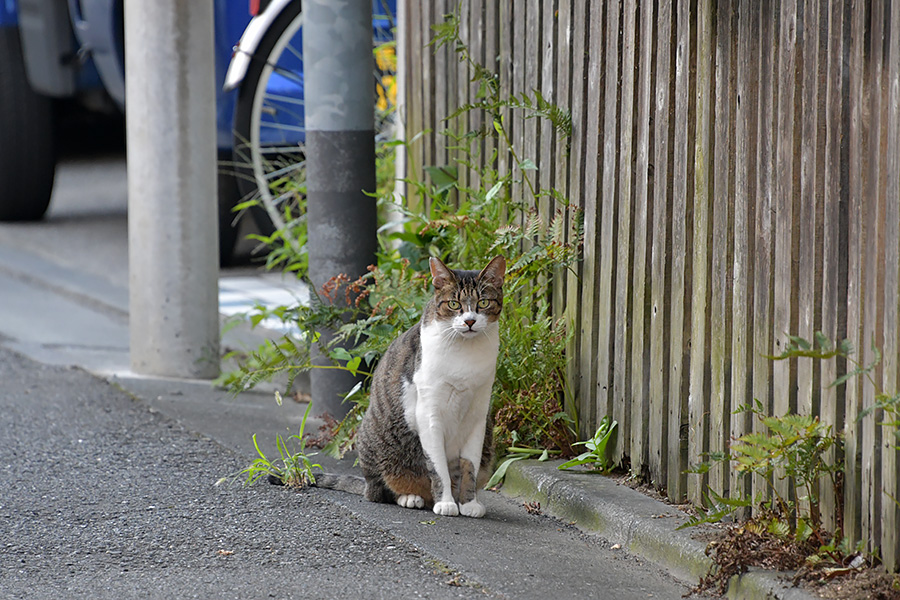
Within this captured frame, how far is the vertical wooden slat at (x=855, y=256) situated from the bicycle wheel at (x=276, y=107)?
422 centimetres

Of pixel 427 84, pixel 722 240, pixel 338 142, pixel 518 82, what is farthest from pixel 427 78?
pixel 722 240

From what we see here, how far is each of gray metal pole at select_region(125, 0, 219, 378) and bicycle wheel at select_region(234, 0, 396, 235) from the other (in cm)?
106

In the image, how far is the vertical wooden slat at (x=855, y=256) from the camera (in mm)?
2744

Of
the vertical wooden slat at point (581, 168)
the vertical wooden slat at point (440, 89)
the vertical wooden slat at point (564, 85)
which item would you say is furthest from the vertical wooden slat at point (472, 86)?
the vertical wooden slat at point (581, 168)

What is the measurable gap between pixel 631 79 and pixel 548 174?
68cm

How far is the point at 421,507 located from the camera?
3828 mm

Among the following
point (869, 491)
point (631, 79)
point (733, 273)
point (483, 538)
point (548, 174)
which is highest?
point (631, 79)

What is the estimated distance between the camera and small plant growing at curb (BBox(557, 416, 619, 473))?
3877 mm

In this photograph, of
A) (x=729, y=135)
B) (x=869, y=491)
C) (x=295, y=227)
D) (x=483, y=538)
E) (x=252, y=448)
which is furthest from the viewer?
(x=295, y=227)

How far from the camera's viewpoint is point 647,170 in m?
3.63

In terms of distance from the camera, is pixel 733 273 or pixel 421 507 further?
pixel 421 507

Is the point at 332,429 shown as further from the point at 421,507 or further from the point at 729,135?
the point at 729,135

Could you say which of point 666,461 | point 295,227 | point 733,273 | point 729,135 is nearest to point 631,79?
point 729,135

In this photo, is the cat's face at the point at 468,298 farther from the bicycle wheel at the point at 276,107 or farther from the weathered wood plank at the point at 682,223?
the bicycle wheel at the point at 276,107
